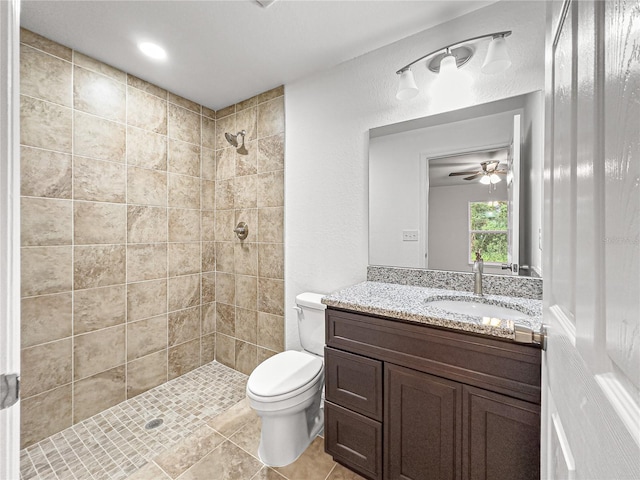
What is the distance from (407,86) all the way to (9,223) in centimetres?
174

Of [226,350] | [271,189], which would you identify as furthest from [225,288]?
A: [271,189]

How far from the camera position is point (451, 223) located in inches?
64.3

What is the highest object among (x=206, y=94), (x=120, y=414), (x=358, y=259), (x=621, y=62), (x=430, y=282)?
(x=206, y=94)

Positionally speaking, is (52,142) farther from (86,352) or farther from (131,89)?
(86,352)

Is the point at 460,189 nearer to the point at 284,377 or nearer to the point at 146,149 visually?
the point at 284,377

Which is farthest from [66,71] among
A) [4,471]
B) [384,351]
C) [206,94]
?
[384,351]

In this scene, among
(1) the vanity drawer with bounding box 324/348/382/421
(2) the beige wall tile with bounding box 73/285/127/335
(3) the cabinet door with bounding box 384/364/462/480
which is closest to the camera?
(3) the cabinet door with bounding box 384/364/462/480

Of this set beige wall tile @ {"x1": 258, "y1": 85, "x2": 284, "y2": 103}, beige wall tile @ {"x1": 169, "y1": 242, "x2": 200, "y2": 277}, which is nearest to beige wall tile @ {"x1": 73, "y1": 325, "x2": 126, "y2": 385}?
beige wall tile @ {"x1": 169, "y1": 242, "x2": 200, "y2": 277}

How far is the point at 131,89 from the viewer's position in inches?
83.7

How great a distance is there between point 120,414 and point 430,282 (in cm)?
228

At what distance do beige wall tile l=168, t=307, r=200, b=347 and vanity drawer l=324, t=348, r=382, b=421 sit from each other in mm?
1576

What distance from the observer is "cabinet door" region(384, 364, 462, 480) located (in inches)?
43.9

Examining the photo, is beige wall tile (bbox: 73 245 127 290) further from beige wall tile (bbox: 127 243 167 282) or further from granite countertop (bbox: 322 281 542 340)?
granite countertop (bbox: 322 281 542 340)

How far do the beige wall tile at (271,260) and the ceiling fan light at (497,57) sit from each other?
1724mm
